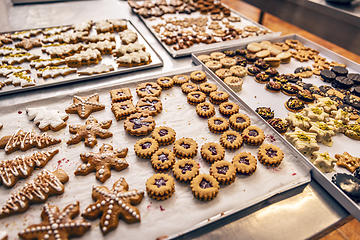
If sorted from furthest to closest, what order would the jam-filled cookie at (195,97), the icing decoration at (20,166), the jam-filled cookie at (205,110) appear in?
the jam-filled cookie at (195,97) < the jam-filled cookie at (205,110) < the icing decoration at (20,166)

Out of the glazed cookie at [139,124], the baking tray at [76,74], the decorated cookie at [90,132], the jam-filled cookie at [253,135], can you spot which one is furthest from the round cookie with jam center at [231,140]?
the baking tray at [76,74]

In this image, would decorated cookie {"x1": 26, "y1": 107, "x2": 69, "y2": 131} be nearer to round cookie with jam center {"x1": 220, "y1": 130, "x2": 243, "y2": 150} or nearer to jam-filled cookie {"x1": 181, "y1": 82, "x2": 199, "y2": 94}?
jam-filled cookie {"x1": 181, "y1": 82, "x2": 199, "y2": 94}

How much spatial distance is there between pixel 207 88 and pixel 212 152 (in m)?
1.06

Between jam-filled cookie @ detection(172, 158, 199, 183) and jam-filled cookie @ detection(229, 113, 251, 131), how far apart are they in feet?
2.26

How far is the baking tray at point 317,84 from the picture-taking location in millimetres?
1860

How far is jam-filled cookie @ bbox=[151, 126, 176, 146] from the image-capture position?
7.77ft

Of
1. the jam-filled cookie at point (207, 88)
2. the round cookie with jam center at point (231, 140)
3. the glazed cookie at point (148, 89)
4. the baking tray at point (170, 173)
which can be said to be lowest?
the baking tray at point (170, 173)

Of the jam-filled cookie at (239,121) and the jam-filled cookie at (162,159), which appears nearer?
the jam-filled cookie at (162,159)

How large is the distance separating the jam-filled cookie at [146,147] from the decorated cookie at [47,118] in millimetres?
933

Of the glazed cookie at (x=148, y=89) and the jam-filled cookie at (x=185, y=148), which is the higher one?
the glazed cookie at (x=148, y=89)

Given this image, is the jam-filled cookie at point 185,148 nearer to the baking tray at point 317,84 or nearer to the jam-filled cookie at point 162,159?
the jam-filled cookie at point 162,159

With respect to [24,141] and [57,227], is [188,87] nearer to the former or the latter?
[24,141]

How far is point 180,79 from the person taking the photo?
3174mm

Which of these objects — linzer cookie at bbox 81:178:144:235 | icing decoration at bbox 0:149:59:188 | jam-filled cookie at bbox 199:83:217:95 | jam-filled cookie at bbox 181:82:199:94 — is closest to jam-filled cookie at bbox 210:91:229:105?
jam-filled cookie at bbox 199:83:217:95
